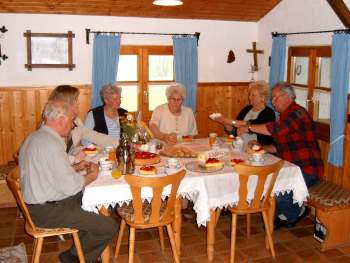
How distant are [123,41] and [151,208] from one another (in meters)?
2.84

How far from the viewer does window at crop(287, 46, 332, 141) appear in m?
4.41

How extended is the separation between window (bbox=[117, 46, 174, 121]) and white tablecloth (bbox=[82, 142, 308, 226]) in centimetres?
232

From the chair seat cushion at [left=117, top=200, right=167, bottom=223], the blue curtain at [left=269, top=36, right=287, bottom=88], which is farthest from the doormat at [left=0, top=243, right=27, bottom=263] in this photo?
the blue curtain at [left=269, top=36, right=287, bottom=88]

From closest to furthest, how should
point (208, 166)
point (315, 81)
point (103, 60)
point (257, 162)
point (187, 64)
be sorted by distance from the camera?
point (208, 166), point (257, 162), point (315, 81), point (103, 60), point (187, 64)

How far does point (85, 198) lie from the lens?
Answer: 256cm

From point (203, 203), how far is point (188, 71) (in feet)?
8.94

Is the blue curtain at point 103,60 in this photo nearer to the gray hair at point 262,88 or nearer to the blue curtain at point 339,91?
the gray hair at point 262,88

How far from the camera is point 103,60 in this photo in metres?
4.89

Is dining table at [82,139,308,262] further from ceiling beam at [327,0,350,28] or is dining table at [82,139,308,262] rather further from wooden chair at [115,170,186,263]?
ceiling beam at [327,0,350,28]

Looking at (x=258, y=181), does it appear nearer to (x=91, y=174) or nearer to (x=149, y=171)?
(x=149, y=171)

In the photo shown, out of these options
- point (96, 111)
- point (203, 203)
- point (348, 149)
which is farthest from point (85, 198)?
point (348, 149)

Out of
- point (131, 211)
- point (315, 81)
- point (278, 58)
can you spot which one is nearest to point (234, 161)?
point (131, 211)

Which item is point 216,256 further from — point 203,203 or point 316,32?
point 316,32

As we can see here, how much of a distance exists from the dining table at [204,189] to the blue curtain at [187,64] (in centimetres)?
196
